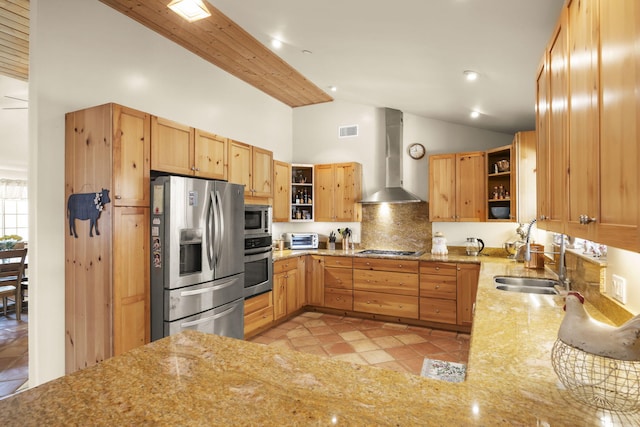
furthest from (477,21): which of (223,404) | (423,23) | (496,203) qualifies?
(496,203)

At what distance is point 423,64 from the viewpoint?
10.0 ft

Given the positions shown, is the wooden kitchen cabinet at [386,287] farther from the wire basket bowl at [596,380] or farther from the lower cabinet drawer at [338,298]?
the wire basket bowl at [596,380]

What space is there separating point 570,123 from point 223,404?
1.44 metres

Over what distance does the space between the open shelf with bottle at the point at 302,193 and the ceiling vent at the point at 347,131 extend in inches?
28.7

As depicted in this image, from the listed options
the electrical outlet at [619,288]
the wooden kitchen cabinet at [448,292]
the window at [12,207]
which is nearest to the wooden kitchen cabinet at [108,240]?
the electrical outlet at [619,288]

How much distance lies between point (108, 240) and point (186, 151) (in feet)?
3.46

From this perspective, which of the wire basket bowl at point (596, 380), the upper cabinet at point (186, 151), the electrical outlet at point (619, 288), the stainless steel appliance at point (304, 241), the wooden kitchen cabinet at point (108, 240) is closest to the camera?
the wire basket bowl at point (596, 380)

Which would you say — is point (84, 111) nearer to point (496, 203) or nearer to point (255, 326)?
point (255, 326)

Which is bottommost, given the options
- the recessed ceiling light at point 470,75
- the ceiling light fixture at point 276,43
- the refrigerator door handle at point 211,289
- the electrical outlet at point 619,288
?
the refrigerator door handle at point 211,289

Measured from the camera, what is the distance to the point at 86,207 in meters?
2.58

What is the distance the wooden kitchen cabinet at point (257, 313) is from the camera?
3807 mm

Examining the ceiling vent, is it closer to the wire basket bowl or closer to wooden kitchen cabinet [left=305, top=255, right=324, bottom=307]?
wooden kitchen cabinet [left=305, top=255, right=324, bottom=307]

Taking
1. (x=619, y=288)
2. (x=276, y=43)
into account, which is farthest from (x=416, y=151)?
(x=619, y=288)

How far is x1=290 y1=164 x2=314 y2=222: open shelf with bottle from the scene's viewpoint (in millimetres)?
5328
